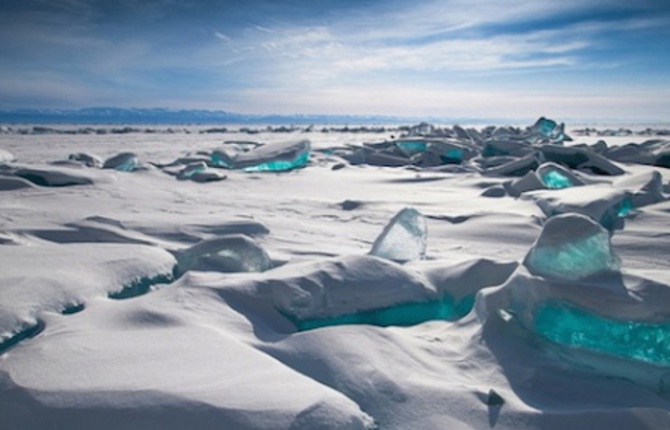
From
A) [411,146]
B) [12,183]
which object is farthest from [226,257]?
[411,146]

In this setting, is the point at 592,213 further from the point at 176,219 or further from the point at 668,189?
the point at 176,219

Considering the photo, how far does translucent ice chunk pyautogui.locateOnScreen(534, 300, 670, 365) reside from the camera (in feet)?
3.99

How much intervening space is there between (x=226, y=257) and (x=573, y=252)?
117cm

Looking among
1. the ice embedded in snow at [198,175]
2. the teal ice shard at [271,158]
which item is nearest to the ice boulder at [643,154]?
the teal ice shard at [271,158]

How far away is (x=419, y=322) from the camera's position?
160 centimetres

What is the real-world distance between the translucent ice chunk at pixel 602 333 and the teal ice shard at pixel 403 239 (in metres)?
0.78

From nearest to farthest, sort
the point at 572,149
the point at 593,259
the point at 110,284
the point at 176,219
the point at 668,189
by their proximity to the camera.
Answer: the point at 593,259 → the point at 110,284 → the point at 176,219 → the point at 668,189 → the point at 572,149

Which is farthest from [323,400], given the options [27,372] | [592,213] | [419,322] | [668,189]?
[668,189]

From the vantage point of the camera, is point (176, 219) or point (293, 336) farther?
point (176, 219)

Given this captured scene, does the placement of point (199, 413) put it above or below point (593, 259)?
below

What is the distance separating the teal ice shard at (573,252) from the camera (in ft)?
4.61

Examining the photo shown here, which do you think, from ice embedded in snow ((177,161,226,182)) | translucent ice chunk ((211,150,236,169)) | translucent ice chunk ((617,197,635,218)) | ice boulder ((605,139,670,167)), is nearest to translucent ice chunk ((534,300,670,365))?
translucent ice chunk ((617,197,635,218))

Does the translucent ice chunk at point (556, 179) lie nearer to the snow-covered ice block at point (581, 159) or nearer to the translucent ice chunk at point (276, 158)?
the snow-covered ice block at point (581, 159)

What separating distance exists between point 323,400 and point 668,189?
4202mm
